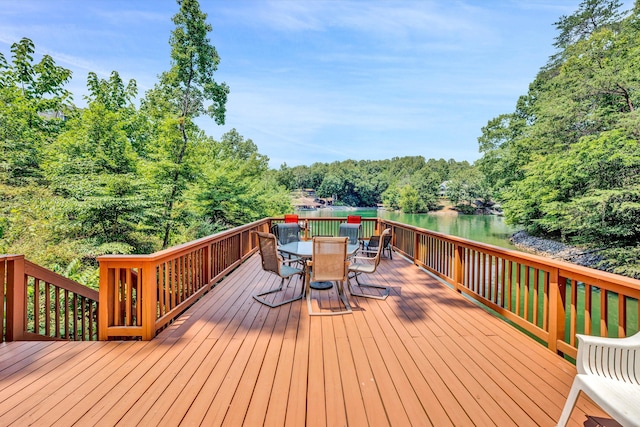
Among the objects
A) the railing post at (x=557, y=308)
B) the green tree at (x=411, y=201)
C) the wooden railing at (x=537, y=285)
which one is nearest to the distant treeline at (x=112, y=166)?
the wooden railing at (x=537, y=285)

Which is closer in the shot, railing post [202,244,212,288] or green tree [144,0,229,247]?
railing post [202,244,212,288]

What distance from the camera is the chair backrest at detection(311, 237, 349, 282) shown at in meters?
3.43

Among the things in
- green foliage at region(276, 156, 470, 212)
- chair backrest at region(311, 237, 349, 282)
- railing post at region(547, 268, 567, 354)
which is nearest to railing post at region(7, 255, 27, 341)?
chair backrest at region(311, 237, 349, 282)

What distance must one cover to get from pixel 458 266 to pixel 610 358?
2.75m

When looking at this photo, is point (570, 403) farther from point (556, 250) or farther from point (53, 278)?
point (556, 250)

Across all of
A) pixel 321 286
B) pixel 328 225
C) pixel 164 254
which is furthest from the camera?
pixel 328 225

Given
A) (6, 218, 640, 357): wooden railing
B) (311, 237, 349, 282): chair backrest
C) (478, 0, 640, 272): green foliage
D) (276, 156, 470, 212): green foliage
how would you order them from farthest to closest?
1. (276, 156, 470, 212): green foliage
2. (478, 0, 640, 272): green foliage
3. (311, 237, 349, 282): chair backrest
4. (6, 218, 640, 357): wooden railing

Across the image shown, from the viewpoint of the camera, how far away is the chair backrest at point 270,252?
3.62 metres

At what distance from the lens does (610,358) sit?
4.74 feet

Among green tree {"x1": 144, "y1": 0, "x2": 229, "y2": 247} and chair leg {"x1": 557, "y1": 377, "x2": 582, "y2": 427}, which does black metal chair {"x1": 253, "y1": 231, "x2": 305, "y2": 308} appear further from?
green tree {"x1": 144, "y1": 0, "x2": 229, "y2": 247}

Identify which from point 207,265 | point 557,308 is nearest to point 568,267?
point 557,308

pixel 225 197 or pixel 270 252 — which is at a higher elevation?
pixel 225 197

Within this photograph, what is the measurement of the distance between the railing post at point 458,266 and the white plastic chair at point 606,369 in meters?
2.64

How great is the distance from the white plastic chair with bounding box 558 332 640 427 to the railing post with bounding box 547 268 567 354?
104cm
